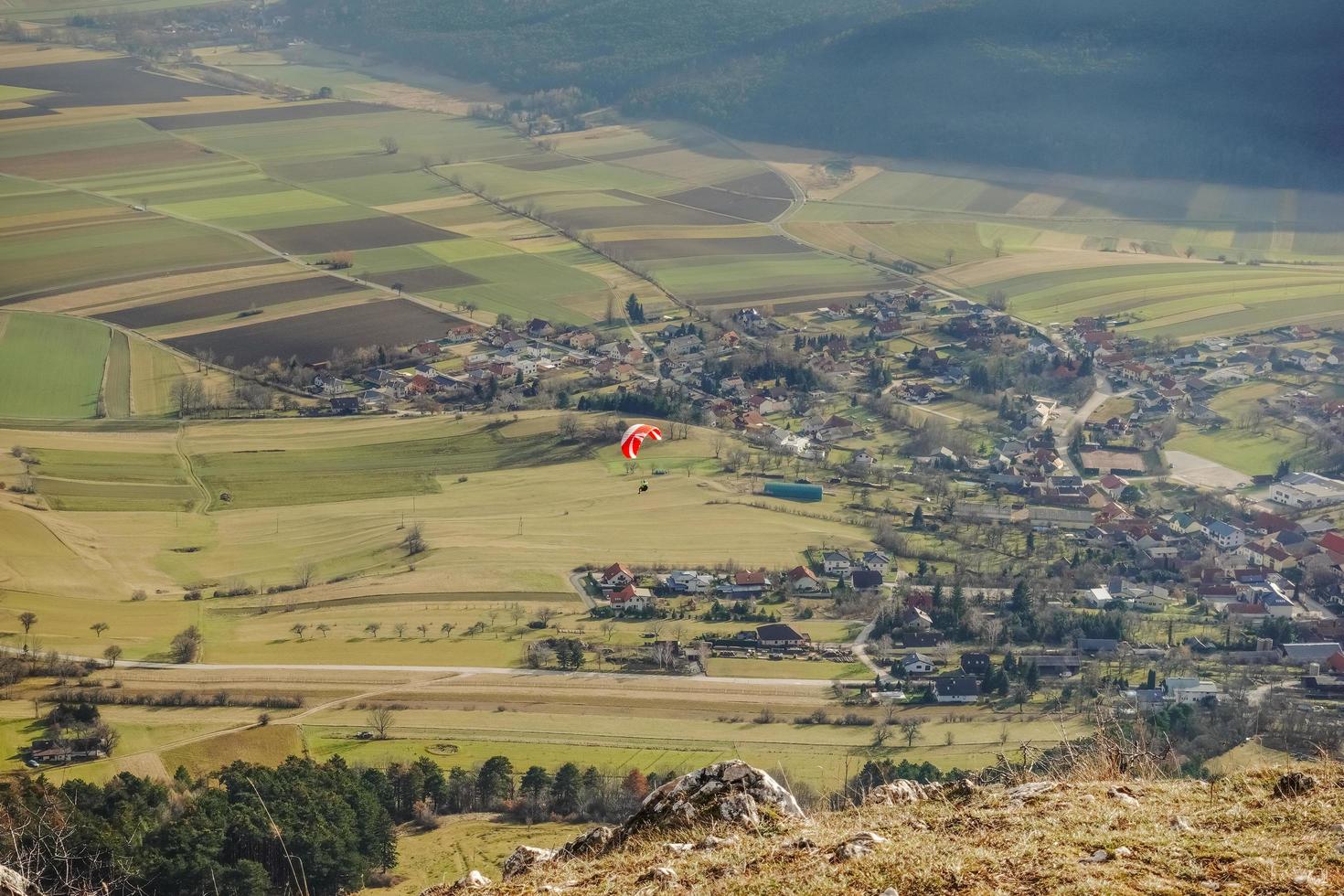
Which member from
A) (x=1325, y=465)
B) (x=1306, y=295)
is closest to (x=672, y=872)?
(x=1325, y=465)

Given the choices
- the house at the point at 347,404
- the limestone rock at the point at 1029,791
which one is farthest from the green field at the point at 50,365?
the limestone rock at the point at 1029,791

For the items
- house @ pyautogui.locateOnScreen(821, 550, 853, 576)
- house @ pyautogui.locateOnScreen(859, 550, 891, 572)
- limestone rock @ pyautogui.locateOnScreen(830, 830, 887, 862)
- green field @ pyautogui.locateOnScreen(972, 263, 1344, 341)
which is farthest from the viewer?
green field @ pyautogui.locateOnScreen(972, 263, 1344, 341)

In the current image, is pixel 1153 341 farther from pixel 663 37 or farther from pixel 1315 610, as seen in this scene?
pixel 663 37

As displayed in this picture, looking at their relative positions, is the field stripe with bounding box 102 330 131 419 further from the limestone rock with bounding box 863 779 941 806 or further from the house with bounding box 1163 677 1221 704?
the limestone rock with bounding box 863 779 941 806

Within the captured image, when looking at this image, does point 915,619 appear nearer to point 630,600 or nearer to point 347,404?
point 630,600

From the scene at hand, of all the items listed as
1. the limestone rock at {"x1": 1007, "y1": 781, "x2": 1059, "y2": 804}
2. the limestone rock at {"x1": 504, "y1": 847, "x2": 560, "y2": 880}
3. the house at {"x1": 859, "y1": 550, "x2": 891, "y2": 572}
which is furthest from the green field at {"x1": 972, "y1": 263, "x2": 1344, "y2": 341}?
the limestone rock at {"x1": 504, "y1": 847, "x2": 560, "y2": 880}

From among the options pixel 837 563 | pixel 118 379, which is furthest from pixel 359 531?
pixel 118 379

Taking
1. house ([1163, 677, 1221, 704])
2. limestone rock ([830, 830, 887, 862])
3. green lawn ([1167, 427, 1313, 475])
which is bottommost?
house ([1163, 677, 1221, 704])
